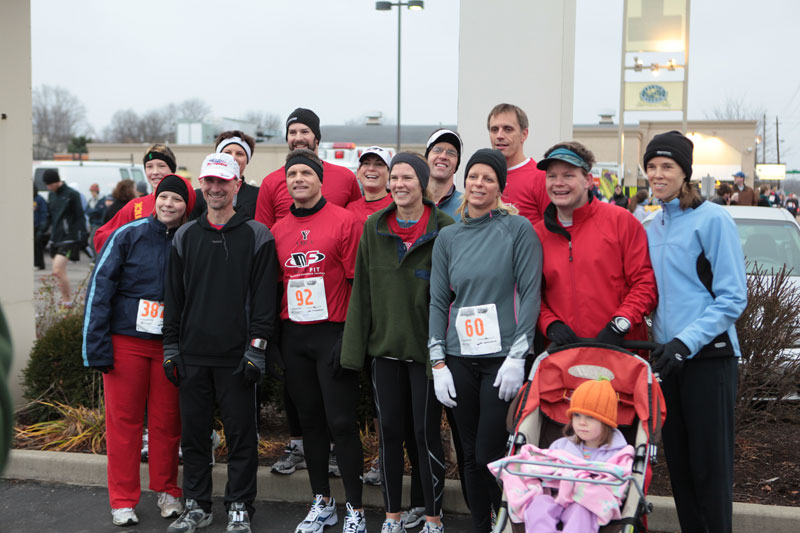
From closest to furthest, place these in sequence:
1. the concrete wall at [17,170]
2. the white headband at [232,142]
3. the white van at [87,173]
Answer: the white headband at [232,142], the concrete wall at [17,170], the white van at [87,173]

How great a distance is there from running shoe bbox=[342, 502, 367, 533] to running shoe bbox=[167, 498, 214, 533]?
928mm

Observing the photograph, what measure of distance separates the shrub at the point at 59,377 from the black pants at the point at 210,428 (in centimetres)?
185

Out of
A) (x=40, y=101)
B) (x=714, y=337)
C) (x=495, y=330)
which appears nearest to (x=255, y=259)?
(x=495, y=330)

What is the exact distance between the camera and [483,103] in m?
6.25

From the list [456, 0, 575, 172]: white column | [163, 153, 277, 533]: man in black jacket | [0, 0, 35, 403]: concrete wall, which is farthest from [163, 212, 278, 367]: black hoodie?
[0, 0, 35, 403]: concrete wall

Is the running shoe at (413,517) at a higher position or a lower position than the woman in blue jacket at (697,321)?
lower

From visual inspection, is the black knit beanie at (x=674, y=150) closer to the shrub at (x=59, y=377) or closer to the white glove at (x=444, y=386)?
the white glove at (x=444, y=386)

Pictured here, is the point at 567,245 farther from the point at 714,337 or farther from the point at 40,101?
the point at 40,101

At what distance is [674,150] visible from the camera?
4090mm

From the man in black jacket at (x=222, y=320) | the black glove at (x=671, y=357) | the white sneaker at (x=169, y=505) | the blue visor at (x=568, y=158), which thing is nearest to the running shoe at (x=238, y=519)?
the man in black jacket at (x=222, y=320)

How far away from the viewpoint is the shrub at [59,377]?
6.62 m

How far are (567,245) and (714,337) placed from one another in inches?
34.4

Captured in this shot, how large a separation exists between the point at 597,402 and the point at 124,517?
323 cm

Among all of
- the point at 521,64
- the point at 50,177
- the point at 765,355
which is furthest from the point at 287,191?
the point at 50,177
